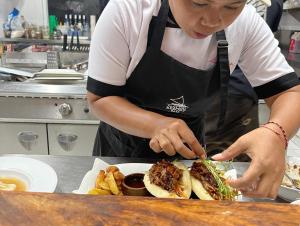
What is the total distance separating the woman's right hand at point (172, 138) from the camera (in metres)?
0.95

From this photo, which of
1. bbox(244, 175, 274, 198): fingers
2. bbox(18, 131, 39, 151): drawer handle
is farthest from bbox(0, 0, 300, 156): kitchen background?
bbox(244, 175, 274, 198): fingers

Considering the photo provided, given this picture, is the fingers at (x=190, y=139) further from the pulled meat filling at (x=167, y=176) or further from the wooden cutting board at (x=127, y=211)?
the wooden cutting board at (x=127, y=211)

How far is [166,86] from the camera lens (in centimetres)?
126

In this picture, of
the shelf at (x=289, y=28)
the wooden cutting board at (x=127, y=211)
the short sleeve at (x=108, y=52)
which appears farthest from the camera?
the shelf at (x=289, y=28)

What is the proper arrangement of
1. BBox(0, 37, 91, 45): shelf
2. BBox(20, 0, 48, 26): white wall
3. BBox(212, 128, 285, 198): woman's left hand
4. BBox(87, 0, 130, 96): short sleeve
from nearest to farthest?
1. BBox(212, 128, 285, 198): woman's left hand
2. BBox(87, 0, 130, 96): short sleeve
3. BBox(0, 37, 91, 45): shelf
4. BBox(20, 0, 48, 26): white wall

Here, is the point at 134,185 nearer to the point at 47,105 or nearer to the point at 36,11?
the point at 47,105

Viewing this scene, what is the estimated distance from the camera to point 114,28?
111 cm

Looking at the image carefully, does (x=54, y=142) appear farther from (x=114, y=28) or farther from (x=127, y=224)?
(x=127, y=224)

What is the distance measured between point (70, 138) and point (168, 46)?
139 cm

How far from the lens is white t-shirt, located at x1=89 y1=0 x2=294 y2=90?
3.67ft

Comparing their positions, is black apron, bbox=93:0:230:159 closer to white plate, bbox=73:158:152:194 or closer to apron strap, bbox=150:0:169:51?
apron strap, bbox=150:0:169:51

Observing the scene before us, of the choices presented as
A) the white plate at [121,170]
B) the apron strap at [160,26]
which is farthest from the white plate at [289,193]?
the apron strap at [160,26]

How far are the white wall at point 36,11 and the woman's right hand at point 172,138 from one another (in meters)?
3.40

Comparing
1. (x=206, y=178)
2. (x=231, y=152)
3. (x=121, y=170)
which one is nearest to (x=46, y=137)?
(x=121, y=170)
